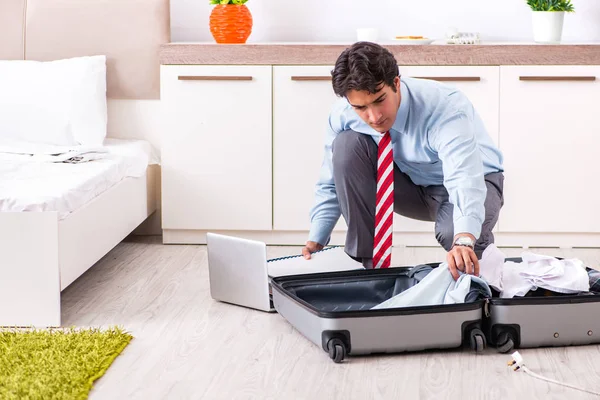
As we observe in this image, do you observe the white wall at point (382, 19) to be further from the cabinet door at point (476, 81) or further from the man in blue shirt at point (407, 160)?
the man in blue shirt at point (407, 160)

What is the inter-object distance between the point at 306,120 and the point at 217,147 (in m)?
0.38

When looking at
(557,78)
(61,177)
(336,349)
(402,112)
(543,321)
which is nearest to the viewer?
(336,349)

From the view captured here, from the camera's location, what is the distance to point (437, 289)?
2299mm

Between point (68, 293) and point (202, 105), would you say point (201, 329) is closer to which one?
point (68, 293)

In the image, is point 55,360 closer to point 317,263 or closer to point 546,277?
point 317,263

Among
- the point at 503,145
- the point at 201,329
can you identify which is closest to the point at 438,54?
the point at 503,145

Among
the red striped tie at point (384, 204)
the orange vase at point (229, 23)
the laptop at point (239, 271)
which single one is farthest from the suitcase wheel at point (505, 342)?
the orange vase at point (229, 23)

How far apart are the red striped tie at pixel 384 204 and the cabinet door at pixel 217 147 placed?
106cm

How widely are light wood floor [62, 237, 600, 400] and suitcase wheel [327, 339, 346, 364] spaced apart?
0.03 meters

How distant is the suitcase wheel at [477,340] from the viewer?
7.36ft

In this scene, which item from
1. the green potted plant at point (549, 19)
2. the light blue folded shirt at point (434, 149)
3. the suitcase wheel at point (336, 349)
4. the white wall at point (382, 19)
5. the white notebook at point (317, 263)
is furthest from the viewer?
the white wall at point (382, 19)

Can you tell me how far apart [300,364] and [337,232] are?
5.02 ft

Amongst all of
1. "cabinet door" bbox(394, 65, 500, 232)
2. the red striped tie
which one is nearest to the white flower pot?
"cabinet door" bbox(394, 65, 500, 232)

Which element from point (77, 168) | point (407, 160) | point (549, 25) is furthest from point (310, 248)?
point (549, 25)
